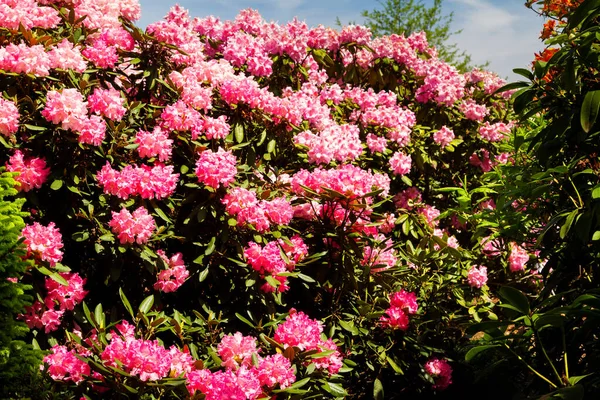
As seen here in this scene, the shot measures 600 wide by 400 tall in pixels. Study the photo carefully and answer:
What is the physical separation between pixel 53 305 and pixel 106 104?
1.08 metres

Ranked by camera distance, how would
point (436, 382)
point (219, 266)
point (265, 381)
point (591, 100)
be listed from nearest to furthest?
point (591, 100) < point (265, 381) < point (219, 266) < point (436, 382)

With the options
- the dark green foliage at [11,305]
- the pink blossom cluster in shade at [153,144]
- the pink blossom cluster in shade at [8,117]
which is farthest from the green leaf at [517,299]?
the pink blossom cluster in shade at [8,117]

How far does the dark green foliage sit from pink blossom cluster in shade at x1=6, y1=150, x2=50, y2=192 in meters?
0.37

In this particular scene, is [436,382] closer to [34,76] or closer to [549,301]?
[549,301]

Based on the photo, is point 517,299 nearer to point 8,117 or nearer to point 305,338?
point 305,338

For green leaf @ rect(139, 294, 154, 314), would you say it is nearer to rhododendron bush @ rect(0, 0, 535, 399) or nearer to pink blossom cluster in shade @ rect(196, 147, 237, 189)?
rhododendron bush @ rect(0, 0, 535, 399)

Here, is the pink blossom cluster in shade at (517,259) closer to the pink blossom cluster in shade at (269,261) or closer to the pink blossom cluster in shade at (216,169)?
the pink blossom cluster in shade at (269,261)

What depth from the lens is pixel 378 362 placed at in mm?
3863

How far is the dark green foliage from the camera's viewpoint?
273 cm

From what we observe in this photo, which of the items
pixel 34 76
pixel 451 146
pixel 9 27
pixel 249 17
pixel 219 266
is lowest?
pixel 219 266

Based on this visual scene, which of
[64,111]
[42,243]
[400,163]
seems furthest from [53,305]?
[400,163]

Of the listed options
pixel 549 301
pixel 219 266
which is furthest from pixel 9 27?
pixel 549 301

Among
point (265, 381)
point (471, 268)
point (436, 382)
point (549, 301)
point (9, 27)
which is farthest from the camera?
point (471, 268)

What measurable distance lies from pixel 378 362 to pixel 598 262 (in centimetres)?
154
